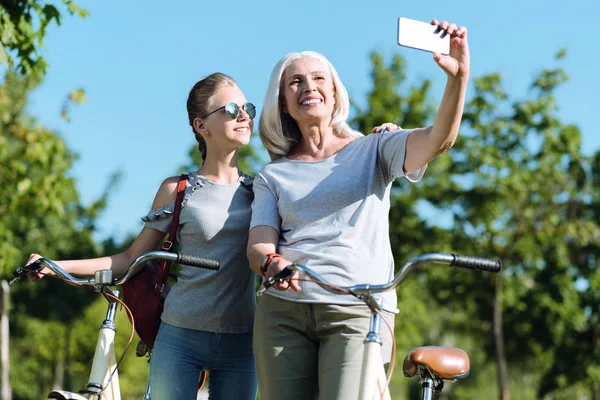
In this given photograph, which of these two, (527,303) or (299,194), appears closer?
(299,194)

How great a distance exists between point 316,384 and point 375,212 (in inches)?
30.5

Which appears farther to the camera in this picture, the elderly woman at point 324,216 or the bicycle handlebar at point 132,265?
the bicycle handlebar at point 132,265

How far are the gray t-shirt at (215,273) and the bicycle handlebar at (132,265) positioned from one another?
12.7 inches

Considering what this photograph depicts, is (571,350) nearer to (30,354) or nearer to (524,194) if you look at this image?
(524,194)

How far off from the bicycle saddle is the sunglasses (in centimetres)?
149

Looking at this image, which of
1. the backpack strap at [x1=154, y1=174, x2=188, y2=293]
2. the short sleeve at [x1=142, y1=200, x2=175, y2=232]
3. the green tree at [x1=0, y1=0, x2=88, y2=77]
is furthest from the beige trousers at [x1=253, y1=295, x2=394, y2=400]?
the green tree at [x1=0, y1=0, x2=88, y2=77]

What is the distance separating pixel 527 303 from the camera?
70.2 ft

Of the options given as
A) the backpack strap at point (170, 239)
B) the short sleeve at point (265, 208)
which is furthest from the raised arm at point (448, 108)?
the backpack strap at point (170, 239)

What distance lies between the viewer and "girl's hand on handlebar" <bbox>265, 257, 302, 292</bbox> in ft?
11.0

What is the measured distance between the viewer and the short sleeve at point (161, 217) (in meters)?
4.49

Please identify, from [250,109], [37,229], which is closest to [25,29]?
[250,109]

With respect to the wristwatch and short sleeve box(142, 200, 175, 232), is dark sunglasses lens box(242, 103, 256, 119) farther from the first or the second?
the wristwatch

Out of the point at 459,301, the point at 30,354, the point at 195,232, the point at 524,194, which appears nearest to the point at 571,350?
the point at 459,301

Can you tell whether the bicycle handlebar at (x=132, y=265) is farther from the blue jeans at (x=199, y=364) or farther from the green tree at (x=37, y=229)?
the green tree at (x=37, y=229)
